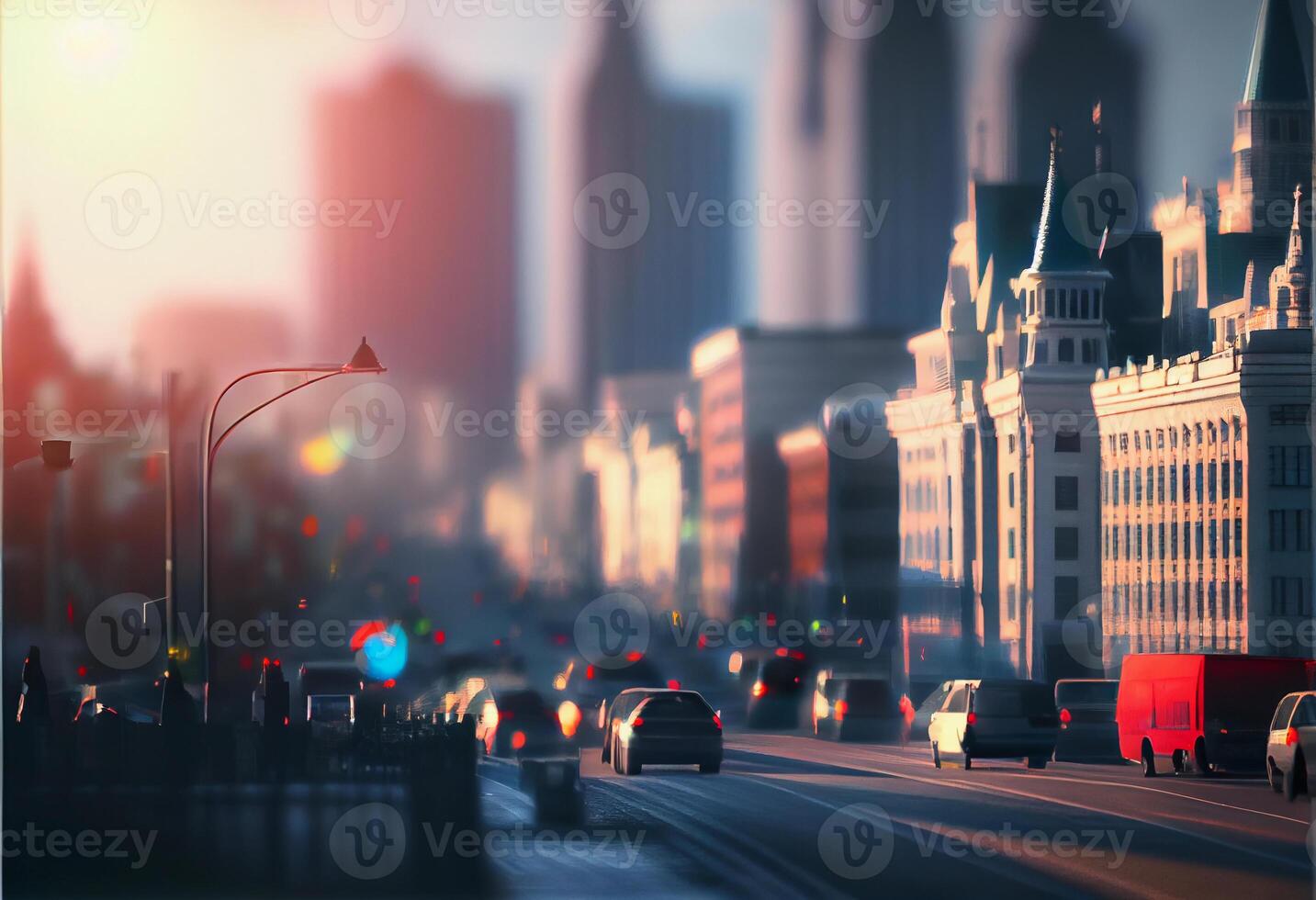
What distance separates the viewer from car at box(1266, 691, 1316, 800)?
12836 millimetres

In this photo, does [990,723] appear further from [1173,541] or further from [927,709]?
[1173,541]

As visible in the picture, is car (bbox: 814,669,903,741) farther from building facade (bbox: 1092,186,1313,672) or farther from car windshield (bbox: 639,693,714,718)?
building facade (bbox: 1092,186,1313,672)

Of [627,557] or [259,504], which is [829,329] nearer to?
[627,557]

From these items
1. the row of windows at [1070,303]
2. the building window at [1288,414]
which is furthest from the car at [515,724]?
the building window at [1288,414]

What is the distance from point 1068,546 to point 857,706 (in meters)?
1.82

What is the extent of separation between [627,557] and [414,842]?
2.34 metres

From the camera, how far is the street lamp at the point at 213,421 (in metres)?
12.1

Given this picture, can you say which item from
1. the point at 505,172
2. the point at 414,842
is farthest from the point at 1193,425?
the point at 414,842

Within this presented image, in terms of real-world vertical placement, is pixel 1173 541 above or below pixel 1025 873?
above

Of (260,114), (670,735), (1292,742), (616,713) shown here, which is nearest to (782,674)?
(670,735)

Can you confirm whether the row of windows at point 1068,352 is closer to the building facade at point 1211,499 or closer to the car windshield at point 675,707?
the building facade at point 1211,499

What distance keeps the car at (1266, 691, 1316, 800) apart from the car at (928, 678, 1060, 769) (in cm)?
165

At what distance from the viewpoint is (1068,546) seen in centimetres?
1301

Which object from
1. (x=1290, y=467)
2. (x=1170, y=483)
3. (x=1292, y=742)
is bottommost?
(x=1292, y=742)
